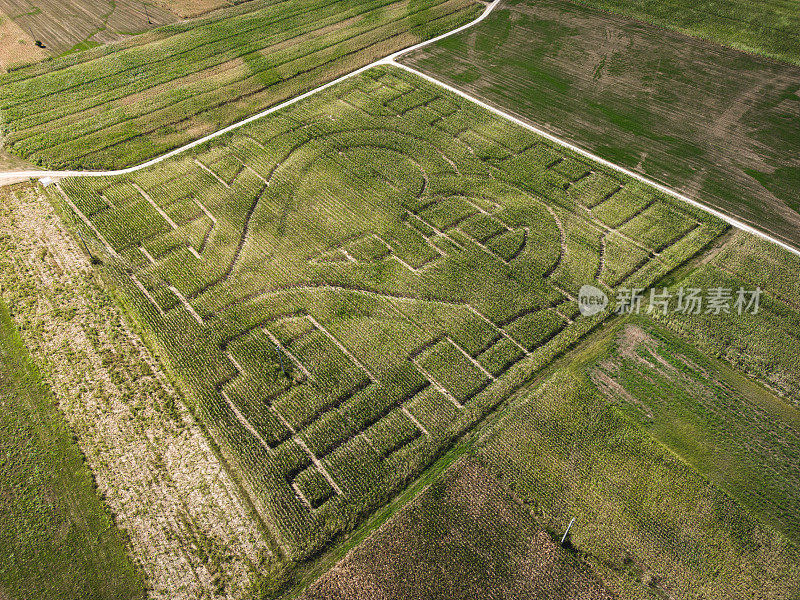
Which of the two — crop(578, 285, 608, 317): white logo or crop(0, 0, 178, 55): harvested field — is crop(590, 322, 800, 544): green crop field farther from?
crop(0, 0, 178, 55): harvested field

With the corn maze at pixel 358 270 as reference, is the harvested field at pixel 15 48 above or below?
above

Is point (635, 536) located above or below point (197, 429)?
below

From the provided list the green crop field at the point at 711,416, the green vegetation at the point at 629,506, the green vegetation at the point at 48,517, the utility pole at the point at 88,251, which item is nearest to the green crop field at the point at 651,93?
the green crop field at the point at 711,416

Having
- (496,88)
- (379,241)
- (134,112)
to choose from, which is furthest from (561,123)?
(134,112)

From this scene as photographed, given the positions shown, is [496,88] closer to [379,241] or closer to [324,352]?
[379,241]

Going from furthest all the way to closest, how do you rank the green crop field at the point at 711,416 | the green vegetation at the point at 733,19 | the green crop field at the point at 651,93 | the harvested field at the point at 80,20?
the green vegetation at the point at 733,19 → the harvested field at the point at 80,20 → the green crop field at the point at 651,93 → the green crop field at the point at 711,416

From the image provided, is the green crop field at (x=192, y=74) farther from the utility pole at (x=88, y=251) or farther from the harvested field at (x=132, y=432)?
the harvested field at (x=132, y=432)

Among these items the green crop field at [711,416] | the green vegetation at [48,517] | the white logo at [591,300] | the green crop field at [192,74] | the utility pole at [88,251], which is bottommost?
the green crop field at [711,416]

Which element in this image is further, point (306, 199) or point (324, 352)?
point (306, 199)
